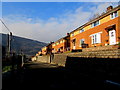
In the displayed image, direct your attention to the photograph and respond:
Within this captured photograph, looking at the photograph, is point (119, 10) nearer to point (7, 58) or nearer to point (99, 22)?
point (99, 22)

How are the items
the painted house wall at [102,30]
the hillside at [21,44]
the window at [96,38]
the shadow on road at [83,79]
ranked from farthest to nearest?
1. the window at [96,38]
2. the painted house wall at [102,30]
3. the hillside at [21,44]
4. the shadow on road at [83,79]

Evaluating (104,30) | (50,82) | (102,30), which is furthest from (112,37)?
(50,82)

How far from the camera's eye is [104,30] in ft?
64.2

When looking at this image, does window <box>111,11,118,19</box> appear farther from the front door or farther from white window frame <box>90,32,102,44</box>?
white window frame <box>90,32,102,44</box>

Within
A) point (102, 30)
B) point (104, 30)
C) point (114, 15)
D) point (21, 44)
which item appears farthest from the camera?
point (21, 44)

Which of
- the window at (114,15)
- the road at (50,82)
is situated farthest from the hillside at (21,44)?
the window at (114,15)

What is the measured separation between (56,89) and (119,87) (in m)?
3.14

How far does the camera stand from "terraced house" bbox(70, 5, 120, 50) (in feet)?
56.2

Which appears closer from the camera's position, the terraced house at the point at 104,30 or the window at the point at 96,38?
Result: the terraced house at the point at 104,30

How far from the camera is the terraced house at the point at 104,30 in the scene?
17.1 m

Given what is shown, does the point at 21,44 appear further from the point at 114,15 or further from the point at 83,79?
the point at 83,79

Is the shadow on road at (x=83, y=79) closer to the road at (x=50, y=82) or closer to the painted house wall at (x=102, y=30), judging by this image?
the road at (x=50, y=82)

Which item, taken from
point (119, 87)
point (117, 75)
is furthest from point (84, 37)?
point (119, 87)

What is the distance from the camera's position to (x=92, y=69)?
10828 millimetres
